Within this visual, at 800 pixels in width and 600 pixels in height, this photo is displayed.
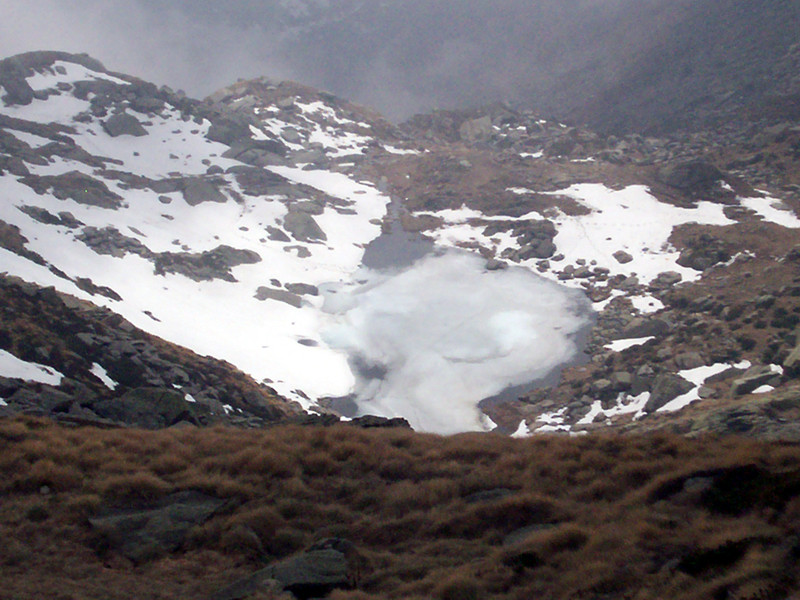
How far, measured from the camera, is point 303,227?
262 ft

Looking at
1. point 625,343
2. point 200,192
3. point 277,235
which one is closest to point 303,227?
point 277,235

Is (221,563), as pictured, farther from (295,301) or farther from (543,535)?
(295,301)

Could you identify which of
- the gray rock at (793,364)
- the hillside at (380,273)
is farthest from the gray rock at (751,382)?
the gray rock at (793,364)

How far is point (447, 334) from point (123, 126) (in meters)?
66.2

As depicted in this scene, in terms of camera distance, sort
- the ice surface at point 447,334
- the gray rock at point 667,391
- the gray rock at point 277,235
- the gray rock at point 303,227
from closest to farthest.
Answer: the gray rock at point 667,391 → the ice surface at point 447,334 → the gray rock at point 277,235 → the gray rock at point 303,227

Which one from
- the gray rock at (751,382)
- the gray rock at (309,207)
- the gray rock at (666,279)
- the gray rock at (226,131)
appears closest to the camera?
the gray rock at (751,382)

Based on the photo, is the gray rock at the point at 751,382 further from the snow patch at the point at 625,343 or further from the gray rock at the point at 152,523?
the gray rock at the point at 152,523

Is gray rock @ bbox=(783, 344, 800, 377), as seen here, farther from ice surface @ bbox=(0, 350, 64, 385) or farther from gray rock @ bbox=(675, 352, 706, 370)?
ice surface @ bbox=(0, 350, 64, 385)

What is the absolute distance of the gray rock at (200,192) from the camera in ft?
267

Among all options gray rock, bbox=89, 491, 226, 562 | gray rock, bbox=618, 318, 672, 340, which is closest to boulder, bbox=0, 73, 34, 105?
gray rock, bbox=618, 318, 672, 340

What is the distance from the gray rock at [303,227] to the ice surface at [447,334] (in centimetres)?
1104

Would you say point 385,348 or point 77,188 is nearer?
point 385,348

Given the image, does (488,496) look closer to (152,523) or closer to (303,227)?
(152,523)

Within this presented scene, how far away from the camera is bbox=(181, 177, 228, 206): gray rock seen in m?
81.2
